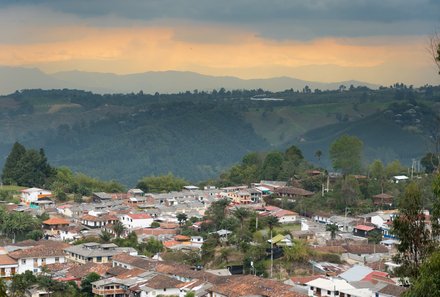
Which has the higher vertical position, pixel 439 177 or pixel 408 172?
pixel 439 177

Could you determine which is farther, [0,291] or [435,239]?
[435,239]

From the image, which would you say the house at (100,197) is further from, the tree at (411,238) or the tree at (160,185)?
the tree at (411,238)

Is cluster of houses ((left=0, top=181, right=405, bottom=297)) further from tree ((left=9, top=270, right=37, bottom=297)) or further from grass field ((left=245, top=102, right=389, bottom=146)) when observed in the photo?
grass field ((left=245, top=102, right=389, bottom=146))

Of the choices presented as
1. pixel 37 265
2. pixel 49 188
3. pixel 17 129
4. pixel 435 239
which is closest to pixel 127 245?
pixel 37 265

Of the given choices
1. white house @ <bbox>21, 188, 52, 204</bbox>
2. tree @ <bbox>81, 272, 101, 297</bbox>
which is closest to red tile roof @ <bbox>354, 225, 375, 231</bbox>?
tree @ <bbox>81, 272, 101, 297</bbox>

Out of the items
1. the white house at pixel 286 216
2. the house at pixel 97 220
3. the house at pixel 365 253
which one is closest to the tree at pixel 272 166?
the white house at pixel 286 216

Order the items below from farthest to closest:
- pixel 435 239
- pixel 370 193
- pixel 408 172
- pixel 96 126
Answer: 1. pixel 96 126
2. pixel 408 172
3. pixel 370 193
4. pixel 435 239

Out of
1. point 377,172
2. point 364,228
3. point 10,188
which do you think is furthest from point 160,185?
point 364,228

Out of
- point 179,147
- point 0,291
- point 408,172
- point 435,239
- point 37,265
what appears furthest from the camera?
point 179,147

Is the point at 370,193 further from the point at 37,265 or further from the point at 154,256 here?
the point at 37,265
